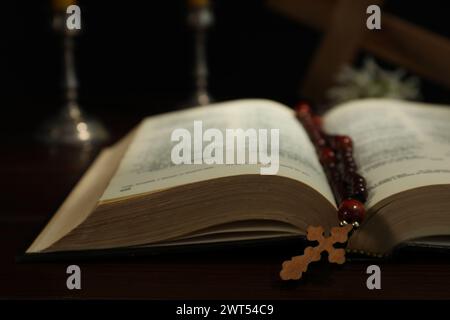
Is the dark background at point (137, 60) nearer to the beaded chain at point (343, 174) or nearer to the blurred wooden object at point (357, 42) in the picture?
the blurred wooden object at point (357, 42)

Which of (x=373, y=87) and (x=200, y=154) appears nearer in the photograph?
(x=200, y=154)

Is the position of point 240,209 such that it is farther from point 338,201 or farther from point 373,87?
point 373,87

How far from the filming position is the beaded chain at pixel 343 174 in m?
0.74

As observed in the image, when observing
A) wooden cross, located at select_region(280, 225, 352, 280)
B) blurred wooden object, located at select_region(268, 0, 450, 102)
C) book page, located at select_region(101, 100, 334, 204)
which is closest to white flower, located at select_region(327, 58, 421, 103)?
blurred wooden object, located at select_region(268, 0, 450, 102)

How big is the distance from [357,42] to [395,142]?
783mm

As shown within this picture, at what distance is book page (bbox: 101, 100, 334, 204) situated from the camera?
2.54 feet

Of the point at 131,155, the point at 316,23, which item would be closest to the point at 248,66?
the point at 316,23

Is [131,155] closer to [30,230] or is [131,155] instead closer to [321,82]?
[30,230]

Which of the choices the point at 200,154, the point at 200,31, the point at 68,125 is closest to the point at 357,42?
the point at 200,31

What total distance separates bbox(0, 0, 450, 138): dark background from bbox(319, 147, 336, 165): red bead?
99 centimetres

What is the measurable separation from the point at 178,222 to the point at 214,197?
4 centimetres

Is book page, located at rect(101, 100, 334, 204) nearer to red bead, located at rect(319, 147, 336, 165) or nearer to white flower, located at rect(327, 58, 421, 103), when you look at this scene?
red bead, located at rect(319, 147, 336, 165)

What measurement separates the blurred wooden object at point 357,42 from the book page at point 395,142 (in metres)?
0.47

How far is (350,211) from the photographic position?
740 millimetres
